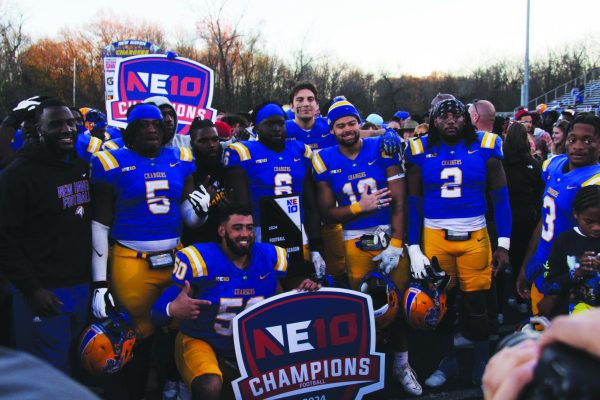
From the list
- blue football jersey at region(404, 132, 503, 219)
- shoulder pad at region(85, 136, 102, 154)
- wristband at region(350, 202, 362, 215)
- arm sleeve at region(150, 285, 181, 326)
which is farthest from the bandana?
shoulder pad at region(85, 136, 102, 154)

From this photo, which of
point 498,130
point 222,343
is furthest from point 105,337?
point 498,130

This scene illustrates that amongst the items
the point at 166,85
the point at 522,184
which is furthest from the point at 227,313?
the point at 522,184

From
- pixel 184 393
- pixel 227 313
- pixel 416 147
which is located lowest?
pixel 184 393

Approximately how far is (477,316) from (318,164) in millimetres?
1720

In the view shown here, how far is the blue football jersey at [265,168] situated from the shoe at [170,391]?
4.55 feet

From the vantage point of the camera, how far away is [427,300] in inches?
154

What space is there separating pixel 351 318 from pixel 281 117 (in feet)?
6.09

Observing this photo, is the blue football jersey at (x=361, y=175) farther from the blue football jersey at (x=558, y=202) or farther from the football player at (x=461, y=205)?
the blue football jersey at (x=558, y=202)

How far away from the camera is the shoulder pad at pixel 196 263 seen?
3.49m

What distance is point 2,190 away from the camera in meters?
3.33

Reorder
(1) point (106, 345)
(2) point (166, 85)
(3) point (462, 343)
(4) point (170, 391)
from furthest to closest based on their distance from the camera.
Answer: (2) point (166, 85) → (3) point (462, 343) → (4) point (170, 391) → (1) point (106, 345)

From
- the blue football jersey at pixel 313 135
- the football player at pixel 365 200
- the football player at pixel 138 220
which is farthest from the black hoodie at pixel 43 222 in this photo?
the blue football jersey at pixel 313 135

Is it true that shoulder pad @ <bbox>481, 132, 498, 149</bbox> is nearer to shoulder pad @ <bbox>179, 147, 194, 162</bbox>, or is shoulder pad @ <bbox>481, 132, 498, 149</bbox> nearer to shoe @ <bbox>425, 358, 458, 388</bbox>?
shoe @ <bbox>425, 358, 458, 388</bbox>

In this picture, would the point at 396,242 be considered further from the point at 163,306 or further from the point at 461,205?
the point at 163,306
